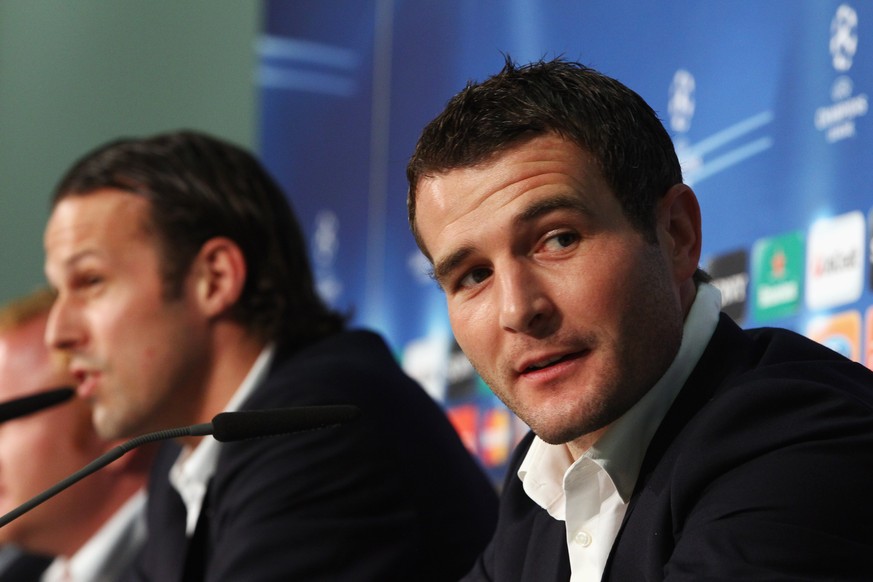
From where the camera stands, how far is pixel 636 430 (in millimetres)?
1433

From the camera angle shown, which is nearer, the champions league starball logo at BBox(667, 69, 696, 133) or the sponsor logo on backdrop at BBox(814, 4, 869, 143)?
the sponsor logo on backdrop at BBox(814, 4, 869, 143)

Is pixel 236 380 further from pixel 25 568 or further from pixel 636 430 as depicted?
pixel 636 430

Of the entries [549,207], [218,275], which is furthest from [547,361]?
[218,275]

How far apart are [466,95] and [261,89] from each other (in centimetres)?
270

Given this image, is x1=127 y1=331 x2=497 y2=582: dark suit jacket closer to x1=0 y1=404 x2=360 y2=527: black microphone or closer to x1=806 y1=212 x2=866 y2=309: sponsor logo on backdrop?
x1=0 y1=404 x2=360 y2=527: black microphone

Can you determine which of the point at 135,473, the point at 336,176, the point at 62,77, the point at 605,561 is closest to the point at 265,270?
the point at 135,473

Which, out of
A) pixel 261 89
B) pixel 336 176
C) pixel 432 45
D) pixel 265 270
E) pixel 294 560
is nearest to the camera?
pixel 294 560

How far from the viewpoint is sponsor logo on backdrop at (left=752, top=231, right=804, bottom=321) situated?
2137 mm

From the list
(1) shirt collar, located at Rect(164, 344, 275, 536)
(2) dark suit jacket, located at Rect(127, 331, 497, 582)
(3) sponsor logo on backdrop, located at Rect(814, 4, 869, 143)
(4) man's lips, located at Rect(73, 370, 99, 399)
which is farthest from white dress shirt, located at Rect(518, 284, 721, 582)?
(4) man's lips, located at Rect(73, 370, 99, 399)

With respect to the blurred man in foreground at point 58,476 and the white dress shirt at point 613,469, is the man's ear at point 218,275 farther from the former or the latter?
the white dress shirt at point 613,469

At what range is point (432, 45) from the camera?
329 cm

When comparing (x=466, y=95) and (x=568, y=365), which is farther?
(x=466, y=95)

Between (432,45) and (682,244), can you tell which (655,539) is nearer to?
(682,244)

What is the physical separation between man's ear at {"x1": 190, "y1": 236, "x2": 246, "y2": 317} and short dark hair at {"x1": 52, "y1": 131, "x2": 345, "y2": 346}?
0.02 m
